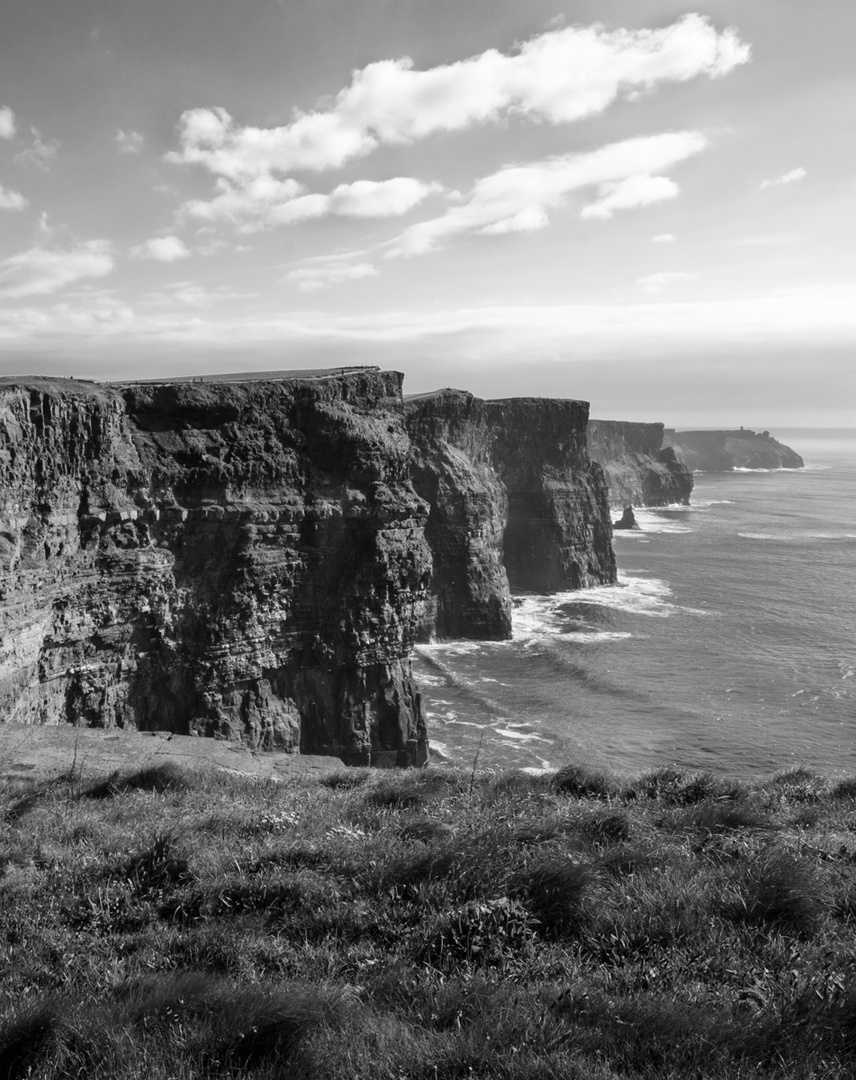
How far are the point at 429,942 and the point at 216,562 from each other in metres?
25.3

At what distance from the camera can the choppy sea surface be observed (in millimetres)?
37406

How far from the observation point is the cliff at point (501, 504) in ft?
200

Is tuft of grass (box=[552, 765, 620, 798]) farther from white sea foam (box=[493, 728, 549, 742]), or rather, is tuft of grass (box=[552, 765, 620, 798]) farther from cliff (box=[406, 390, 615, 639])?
cliff (box=[406, 390, 615, 639])

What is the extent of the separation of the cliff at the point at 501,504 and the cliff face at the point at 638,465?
55649 millimetres

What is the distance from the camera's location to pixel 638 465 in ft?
475

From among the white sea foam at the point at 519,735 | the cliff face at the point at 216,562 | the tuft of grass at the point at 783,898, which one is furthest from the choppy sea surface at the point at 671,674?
the tuft of grass at the point at 783,898

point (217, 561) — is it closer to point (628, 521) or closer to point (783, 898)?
point (783, 898)

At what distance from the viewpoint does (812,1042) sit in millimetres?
4602

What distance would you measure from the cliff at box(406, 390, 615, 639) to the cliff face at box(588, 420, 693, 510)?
55.6 m

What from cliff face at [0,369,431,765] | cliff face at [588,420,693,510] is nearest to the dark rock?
cliff face at [588,420,693,510]

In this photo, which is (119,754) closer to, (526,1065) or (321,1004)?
(321,1004)

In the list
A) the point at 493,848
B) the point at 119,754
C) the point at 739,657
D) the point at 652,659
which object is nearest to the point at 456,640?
the point at 652,659

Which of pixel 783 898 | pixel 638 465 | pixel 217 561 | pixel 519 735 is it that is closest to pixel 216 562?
pixel 217 561

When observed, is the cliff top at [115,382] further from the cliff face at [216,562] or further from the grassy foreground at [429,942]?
the grassy foreground at [429,942]
